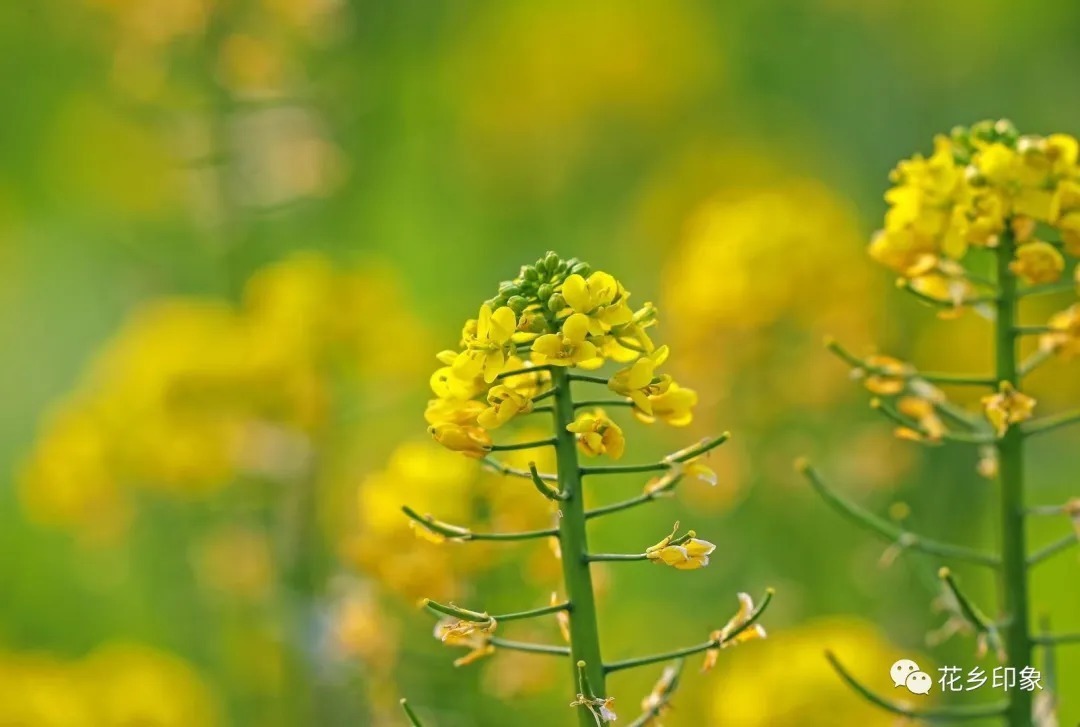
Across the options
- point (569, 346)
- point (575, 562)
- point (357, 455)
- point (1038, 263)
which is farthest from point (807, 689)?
point (357, 455)

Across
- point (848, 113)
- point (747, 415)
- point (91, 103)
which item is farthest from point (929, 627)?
point (91, 103)

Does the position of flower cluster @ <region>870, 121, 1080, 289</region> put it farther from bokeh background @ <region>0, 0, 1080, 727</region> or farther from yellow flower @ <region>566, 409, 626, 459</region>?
yellow flower @ <region>566, 409, 626, 459</region>

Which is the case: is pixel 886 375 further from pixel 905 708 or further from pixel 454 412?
pixel 454 412

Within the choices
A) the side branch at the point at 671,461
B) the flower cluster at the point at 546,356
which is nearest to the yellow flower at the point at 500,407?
the flower cluster at the point at 546,356

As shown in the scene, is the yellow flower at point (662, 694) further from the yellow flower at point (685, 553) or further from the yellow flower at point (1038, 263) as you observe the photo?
the yellow flower at point (1038, 263)

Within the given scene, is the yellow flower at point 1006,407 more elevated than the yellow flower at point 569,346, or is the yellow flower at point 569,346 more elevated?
the yellow flower at point 569,346

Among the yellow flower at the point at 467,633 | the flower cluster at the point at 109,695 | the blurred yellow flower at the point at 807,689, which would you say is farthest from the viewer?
the flower cluster at the point at 109,695
